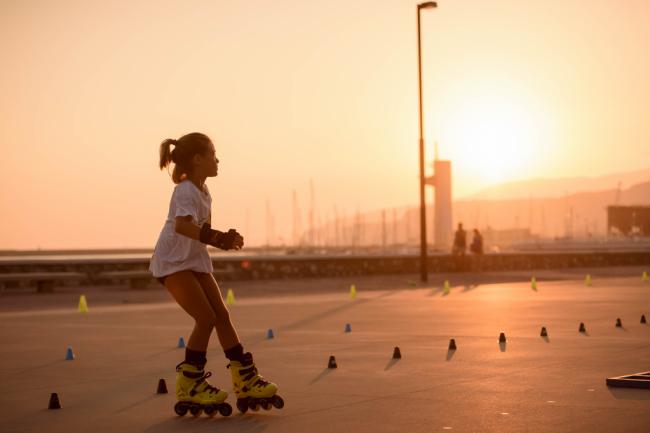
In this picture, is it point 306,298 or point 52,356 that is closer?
point 52,356

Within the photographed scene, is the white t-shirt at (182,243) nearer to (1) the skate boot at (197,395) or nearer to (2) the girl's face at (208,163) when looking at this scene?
(2) the girl's face at (208,163)

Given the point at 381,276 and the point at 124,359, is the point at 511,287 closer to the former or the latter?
the point at 381,276

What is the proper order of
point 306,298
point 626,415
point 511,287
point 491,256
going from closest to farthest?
point 626,415
point 306,298
point 511,287
point 491,256

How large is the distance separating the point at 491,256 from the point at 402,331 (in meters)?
33.1

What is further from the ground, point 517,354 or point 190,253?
point 190,253

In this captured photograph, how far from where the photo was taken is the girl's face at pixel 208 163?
27.1 ft

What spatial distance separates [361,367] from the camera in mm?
11086

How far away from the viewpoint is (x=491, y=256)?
159ft

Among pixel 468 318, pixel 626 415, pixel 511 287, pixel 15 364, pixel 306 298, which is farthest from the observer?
pixel 511 287

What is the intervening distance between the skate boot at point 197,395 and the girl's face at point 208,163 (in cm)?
143

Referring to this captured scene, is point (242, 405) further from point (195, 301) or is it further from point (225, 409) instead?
point (195, 301)

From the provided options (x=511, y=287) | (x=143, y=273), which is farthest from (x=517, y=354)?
(x=143, y=273)

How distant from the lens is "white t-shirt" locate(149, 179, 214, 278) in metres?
8.01

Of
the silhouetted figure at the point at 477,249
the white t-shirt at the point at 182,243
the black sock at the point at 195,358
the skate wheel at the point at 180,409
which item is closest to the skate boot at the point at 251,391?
the black sock at the point at 195,358
